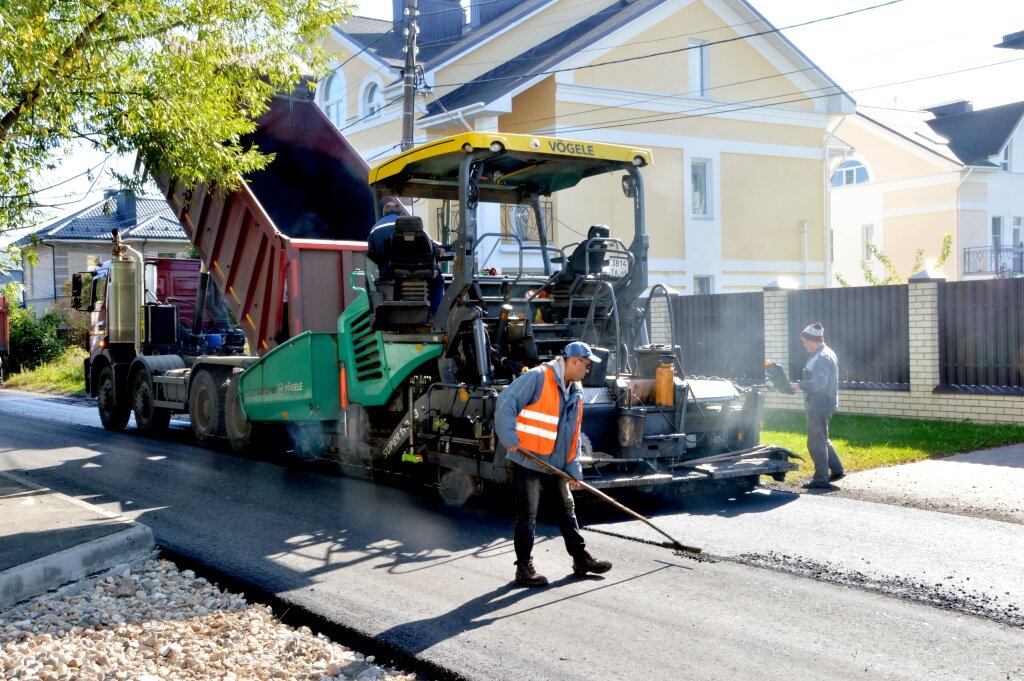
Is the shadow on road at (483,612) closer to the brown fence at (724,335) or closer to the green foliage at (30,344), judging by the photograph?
the brown fence at (724,335)

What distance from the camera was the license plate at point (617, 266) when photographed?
891cm

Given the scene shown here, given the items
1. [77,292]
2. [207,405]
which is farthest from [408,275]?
[77,292]

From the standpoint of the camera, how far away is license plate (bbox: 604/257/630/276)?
8914 mm

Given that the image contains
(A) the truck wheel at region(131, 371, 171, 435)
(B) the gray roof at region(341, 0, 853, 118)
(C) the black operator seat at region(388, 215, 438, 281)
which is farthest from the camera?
(B) the gray roof at region(341, 0, 853, 118)

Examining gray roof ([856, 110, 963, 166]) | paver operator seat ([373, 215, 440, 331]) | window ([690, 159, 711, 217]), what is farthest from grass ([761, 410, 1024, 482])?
gray roof ([856, 110, 963, 166])

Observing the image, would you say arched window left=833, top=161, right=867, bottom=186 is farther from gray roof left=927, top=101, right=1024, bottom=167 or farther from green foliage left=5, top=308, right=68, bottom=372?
green foliage left=5, top=308, right=68, bottom=372

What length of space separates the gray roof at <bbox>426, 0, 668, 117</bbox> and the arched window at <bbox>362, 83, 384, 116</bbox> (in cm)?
251

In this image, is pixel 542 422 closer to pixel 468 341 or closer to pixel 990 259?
pixel 468 341

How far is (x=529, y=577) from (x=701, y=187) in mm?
19633

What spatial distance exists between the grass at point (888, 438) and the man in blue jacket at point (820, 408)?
17.2 inches

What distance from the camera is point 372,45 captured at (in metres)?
26.6

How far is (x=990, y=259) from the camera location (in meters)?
32.6

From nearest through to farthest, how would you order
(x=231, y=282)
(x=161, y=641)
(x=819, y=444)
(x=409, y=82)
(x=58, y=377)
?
(x=161, y=641), (x=819, y=444), (x=231, y=282), (x=409, y=82), (x=58, y=377)

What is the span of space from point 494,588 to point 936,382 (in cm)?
939
